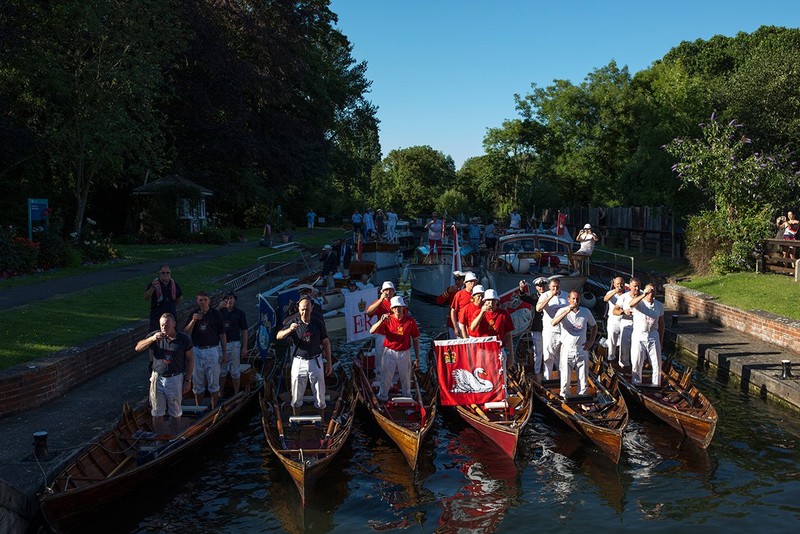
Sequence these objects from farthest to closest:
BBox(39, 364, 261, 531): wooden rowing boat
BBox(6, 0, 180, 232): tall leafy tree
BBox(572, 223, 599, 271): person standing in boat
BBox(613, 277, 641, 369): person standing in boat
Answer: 1. BBox(6, 0, 180, 232): tall leafy tree
2. BBox(572, 223, 599, 271): person standing in boat
3. BBox(613, 277, 641, 369): person standing in boat
4. BBox(39, 364, 261, 531): wooden rowing boat

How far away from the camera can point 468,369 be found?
40.4 ft

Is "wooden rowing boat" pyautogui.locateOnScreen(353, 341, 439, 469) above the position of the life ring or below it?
below

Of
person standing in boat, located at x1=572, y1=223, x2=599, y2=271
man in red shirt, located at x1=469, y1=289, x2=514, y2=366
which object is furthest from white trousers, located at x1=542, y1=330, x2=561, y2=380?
person standing in boat, located at x1=572, y1=223, x2=599, y2=271

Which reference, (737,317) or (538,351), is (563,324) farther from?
(737,317)

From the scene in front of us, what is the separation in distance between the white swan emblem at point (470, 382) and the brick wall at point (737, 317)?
8.72 meters

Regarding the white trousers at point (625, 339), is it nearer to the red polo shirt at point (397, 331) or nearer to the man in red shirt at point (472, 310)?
the man in red shirt at point (472, 310)

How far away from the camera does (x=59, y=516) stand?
887cm

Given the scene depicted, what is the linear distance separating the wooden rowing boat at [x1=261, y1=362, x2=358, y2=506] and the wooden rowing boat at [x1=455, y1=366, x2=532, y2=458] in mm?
2012

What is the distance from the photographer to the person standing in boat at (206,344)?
12.2 metres

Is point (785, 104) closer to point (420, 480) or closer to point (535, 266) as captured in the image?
point (535, 266)

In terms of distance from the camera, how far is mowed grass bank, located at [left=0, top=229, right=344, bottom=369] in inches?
540

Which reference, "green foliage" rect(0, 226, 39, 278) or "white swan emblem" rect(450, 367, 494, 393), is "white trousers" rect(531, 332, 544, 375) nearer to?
"white swan emblem" rect(450, 367, 494, 393)

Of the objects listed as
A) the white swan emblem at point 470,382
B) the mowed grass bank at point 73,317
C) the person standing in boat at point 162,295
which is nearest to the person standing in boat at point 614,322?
the white swan emblem at point 470,382

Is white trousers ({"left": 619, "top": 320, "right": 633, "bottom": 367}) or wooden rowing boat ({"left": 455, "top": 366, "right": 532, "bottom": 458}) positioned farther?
white trousers ({"left": 619, "top": 320, "right": 633, "bottom": 367})
